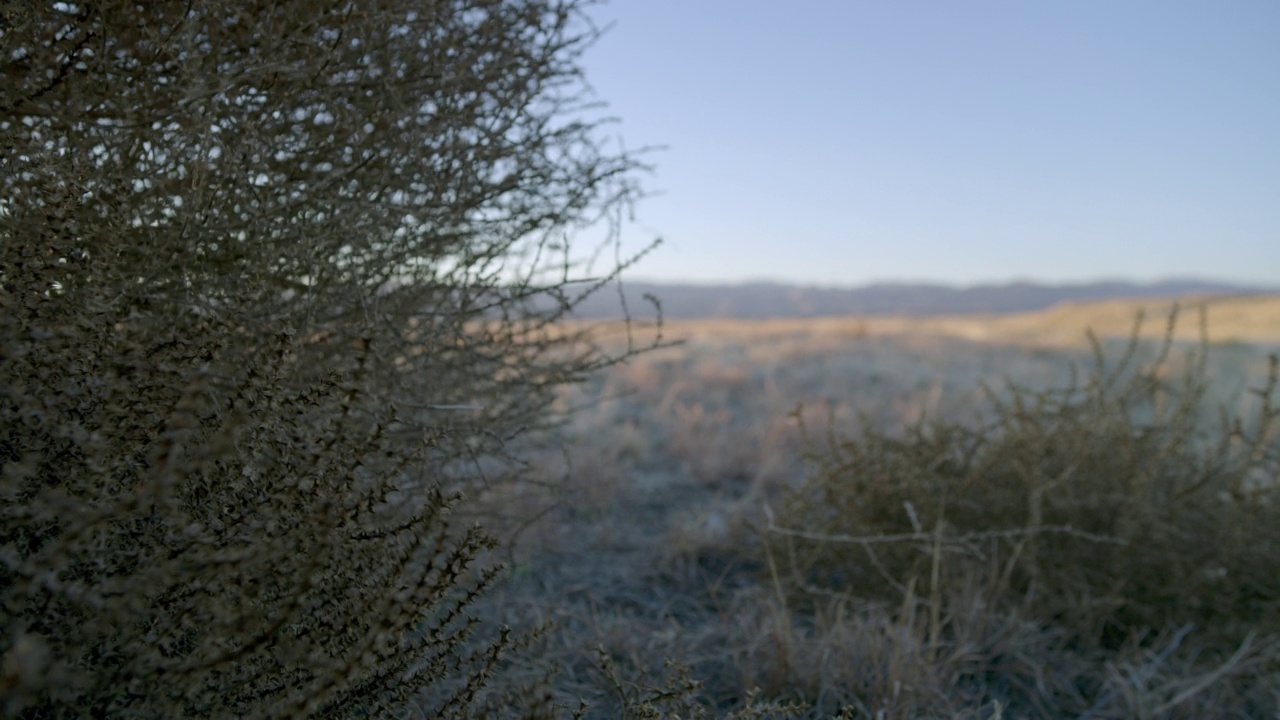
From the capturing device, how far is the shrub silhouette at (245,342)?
1001mm

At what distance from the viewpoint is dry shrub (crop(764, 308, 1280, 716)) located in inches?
115

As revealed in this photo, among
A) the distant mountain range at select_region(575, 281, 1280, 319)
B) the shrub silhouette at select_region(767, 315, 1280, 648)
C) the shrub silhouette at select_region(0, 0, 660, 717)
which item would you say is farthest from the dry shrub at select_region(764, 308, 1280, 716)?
the distant mountain range at select_region(575, 281, 1280, 319)

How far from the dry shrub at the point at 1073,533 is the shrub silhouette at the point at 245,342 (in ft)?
4.32

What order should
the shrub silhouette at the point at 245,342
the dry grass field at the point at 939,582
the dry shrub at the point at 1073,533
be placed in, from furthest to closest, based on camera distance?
1. the dry shrub at the point at 1073,533
2. the dry grass field at the point at 939,582
3. the shrub silhouette at the point at 245,342

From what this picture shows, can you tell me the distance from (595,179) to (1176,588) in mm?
2606

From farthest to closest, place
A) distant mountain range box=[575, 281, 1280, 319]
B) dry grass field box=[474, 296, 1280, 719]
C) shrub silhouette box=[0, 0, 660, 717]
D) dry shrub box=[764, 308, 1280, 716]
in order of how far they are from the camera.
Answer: distant mountain range box=[575, 281, 1280, 319] → dry shrub box=[764, 308, 1280, 716] → dry grass field box=[474, 296, 1280, 719] → shrub silhouette box=[0, 0, 660, 717]

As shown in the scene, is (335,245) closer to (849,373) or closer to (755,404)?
(755,404)

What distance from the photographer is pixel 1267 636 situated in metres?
2.89

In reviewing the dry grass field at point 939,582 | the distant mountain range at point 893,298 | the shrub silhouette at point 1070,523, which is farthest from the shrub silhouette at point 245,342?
the distant mountain range at point 893,298

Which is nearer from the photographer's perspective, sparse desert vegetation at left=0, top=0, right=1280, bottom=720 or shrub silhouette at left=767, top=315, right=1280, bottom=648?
sparse desert vegetation at left=0, top=0, right=1280, bottom=720

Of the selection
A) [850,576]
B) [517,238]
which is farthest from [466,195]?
[850,576]

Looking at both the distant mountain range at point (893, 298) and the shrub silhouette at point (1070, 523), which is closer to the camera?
the shrub silhouette at point (1070, 523)

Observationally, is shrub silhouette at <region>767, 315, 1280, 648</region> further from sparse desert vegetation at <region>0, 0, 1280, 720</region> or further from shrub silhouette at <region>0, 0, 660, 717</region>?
shrub silhouette at <region>0, 0, 660, 717</region>

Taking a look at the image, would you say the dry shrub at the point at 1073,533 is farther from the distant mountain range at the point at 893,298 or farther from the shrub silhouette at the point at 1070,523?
the distant mountain range at the point at 893,298
